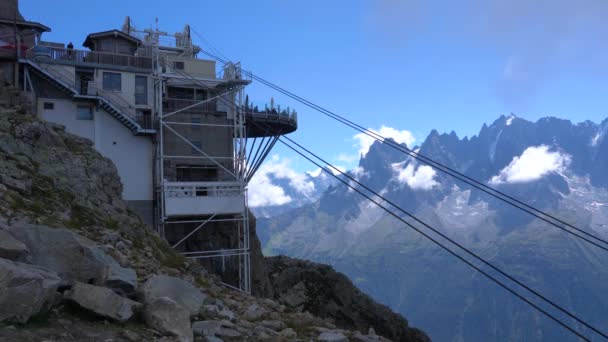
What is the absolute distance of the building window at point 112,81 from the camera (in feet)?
148

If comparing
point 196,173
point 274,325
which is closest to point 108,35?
point 196,173

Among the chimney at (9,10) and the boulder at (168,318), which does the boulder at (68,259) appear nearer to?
the boulder at (168,318)

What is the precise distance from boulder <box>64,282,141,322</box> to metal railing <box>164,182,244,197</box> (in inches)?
1132

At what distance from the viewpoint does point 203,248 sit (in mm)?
47531

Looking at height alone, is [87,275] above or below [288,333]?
above

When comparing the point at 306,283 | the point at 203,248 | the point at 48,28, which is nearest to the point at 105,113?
the point at 48,28

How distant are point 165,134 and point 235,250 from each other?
34.1 feet

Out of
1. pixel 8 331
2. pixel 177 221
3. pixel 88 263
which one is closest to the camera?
pixel 8 331

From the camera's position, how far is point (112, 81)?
148ft

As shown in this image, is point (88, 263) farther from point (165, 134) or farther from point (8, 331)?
point (165, 134)

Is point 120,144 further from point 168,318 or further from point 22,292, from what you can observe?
point 22,292

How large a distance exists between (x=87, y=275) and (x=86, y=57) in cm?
3324

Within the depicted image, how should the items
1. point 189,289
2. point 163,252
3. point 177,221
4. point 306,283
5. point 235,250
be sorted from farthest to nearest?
point 306,283
point 235,250
point 177,221
point 163,252
point 189,289

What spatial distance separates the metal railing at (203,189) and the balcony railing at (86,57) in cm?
963
